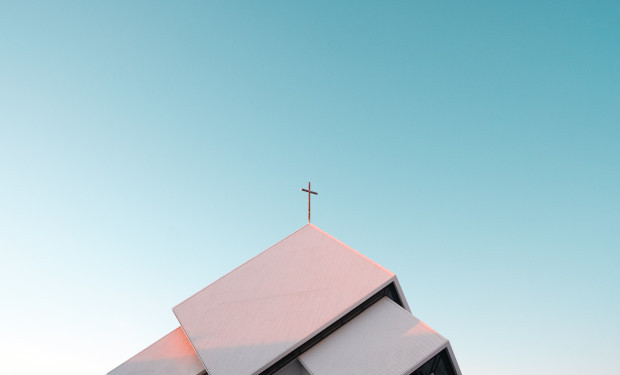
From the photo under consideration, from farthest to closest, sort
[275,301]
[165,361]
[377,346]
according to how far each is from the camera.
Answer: [275,301] → [165,361] → [377,346]

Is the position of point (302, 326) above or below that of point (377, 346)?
above

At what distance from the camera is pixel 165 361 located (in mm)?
15406

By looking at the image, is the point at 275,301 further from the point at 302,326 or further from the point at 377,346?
the point at 377,346

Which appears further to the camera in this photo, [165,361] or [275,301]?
[275,301]

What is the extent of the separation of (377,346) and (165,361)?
7.63 metres

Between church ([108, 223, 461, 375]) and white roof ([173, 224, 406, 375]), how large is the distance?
1.4 inches

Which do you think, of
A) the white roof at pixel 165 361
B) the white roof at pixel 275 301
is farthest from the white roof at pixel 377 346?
the white roof at pixel 165 361

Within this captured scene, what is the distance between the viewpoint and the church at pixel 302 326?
13.3 meters

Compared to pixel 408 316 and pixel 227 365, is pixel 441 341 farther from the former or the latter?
pixel 227 365

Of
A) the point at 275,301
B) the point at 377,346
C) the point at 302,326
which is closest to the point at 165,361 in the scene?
the point at 275,301

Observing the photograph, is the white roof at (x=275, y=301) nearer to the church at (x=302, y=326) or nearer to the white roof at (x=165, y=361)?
the church at (x=302, y=326)

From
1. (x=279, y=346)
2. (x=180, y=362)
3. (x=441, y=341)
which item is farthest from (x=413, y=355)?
(x=180, y=362)

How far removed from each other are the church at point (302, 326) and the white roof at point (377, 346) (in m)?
0.03

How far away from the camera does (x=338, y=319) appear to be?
1453 cm
